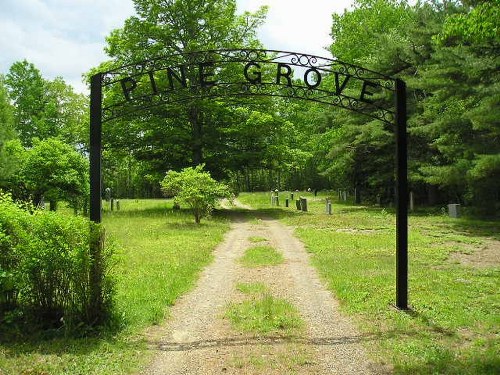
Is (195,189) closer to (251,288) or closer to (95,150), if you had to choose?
(251,288)

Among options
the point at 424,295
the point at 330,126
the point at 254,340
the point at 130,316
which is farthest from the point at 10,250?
the point at 330,126

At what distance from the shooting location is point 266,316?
23.1 ft

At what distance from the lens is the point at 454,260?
12.0 metres

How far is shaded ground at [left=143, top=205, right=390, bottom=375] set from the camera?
523 cm

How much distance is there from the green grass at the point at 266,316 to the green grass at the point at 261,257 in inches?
136

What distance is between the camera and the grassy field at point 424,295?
215 inches

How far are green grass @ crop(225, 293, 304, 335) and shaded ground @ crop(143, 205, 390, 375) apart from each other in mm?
159

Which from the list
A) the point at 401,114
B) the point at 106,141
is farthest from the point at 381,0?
the point at 401,114

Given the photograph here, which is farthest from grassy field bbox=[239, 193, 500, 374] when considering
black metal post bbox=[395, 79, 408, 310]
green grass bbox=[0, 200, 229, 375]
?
green grass bbox=[0, 200, 229, 375]

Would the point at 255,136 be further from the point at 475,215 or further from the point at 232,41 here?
the point at 475,215

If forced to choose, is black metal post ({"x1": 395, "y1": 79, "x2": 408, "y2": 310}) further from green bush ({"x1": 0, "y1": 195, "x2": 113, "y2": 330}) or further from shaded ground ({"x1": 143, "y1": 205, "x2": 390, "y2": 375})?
green bush ({"x1": 0, "y1": 195, "x2": 113, "y2": 330})

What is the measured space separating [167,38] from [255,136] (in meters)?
7.52

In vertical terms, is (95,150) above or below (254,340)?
above

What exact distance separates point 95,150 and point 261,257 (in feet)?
22.3
